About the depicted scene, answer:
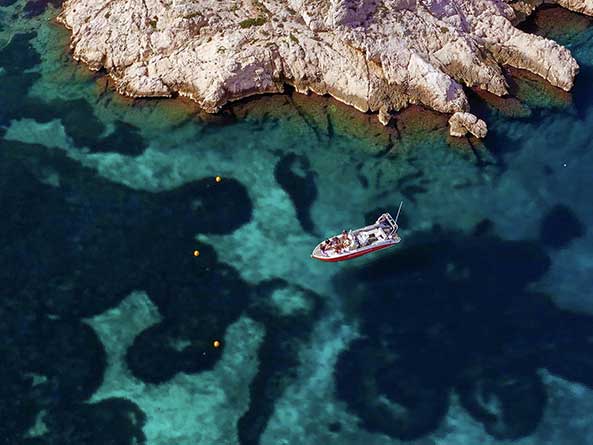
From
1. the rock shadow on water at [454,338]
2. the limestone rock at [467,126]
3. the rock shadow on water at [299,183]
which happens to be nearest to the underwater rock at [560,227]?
the rock shadow on water at [454,338]

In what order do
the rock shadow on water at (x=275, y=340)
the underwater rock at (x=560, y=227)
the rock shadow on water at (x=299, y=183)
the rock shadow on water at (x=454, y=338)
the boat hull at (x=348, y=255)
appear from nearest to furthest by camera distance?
the rock shadow on water at (x=275, y=340)
the rock shadow on water at (x=454, y=338)
the boat hull at (x=348, y=255)
the underwater rock at (x=560, y=227)
the rock shadow on water at (x=299, y=183)

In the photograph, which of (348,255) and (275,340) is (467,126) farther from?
(275,340)

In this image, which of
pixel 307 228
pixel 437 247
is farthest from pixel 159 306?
pixel 437 247

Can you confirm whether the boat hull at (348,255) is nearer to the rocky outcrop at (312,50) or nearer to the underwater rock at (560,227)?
the underwater rock at (560,227)

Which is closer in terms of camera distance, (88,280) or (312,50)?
(88,280)

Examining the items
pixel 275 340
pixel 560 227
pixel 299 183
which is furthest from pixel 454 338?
pixel 299 183

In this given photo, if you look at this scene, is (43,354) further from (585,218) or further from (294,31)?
(585,218)

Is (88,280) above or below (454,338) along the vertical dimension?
above
